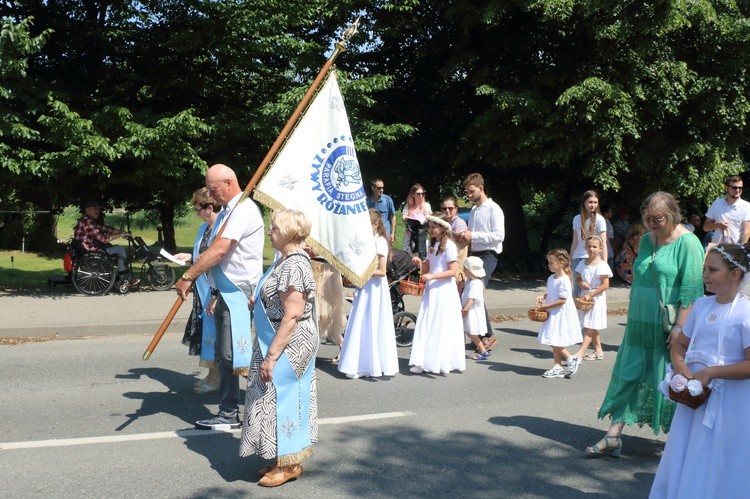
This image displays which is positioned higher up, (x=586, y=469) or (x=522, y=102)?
(x=522, y=102)

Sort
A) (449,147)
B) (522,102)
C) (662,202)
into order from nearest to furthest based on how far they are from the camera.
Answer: (662,202), (522,102), (449,147)

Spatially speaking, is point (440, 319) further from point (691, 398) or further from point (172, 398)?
point (691, 398)

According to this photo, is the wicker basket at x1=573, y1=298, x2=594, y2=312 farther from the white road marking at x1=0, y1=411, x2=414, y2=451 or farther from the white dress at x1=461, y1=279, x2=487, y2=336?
the white road marking at x1=0, y1=411, x2=414, y2=451

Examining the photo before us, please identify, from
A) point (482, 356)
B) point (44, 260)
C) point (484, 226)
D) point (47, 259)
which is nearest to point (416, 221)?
point (484, 226)

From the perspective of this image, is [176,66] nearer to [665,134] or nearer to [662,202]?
[665,134]

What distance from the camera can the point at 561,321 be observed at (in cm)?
855

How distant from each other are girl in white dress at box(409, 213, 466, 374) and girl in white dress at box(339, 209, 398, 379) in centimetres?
33

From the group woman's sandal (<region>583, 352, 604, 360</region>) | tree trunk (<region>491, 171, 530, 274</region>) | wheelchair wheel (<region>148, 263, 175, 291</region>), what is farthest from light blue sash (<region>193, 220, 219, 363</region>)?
tree trunk (<region>491, 171, 530, 274</region>)

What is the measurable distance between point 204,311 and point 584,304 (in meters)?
4.41

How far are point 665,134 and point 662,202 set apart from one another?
11.7 metres

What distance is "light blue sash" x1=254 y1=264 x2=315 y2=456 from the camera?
16.8 ft

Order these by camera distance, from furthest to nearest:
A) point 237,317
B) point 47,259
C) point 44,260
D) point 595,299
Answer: point 47,259 → point 44,260 → point 595,299 → point 237,317

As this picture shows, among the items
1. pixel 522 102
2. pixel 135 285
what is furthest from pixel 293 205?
pixel 522 102

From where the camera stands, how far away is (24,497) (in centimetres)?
492
